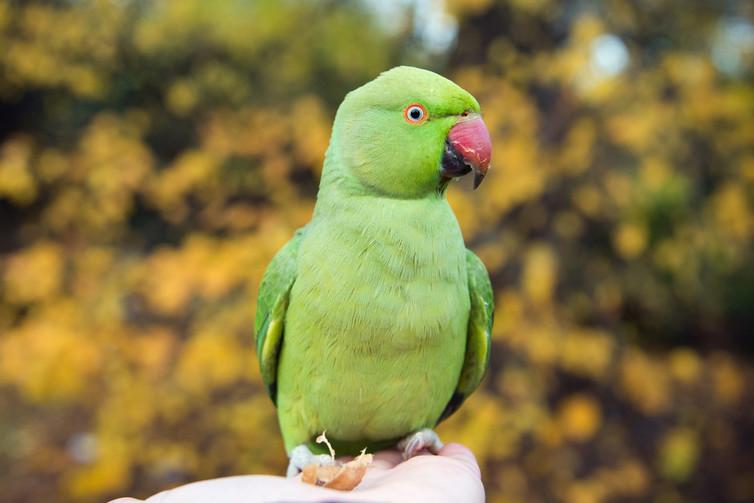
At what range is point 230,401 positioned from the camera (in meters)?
4.35

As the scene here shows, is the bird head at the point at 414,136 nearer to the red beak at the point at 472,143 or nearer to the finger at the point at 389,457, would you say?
the red beak at the point at 472,143

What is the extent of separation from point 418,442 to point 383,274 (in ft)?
1.88

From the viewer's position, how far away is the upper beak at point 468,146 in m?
1.90

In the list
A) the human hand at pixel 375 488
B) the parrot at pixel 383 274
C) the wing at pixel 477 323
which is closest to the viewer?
the human hand at pixel 375 488

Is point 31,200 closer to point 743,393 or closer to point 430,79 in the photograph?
point 430,79

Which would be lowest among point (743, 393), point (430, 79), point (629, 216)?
point (743, 393)

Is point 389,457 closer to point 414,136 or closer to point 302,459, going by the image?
point 302,459

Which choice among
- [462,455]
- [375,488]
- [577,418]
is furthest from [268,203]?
[375,488]

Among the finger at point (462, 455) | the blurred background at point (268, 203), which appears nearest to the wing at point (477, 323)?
the finger at point (462, 455)

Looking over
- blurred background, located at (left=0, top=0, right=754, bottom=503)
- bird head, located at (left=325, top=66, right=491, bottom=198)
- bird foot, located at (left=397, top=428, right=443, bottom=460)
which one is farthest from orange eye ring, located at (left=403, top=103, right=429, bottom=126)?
blurred background, located at (left=0, top=0, right=754, bottom=503)

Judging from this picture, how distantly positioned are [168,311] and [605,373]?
3084 mm

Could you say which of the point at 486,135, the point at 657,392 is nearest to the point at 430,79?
the point at 486,135

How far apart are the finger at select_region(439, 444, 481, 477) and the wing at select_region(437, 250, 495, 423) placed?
22cm

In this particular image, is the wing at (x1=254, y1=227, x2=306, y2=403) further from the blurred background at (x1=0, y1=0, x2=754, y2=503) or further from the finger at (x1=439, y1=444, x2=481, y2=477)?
the blurred background at (x1=0, y1=0, x2=754, y2=503)
